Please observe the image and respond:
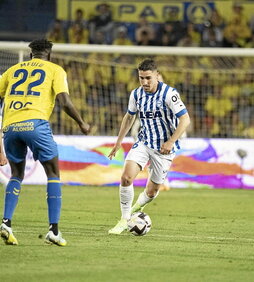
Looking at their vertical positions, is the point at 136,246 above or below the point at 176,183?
above

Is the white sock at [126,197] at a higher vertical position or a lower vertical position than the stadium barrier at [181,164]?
higher

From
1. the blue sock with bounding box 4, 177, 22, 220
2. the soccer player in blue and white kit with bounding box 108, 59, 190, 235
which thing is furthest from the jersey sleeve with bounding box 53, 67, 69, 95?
the soccer player in blue and white kit with bounding box 108, 59, 190, 235

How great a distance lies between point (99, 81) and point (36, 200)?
651 cm

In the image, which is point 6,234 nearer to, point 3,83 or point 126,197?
point 3,83

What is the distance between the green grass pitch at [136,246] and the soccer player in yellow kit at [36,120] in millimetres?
378

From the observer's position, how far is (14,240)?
27.6 ft

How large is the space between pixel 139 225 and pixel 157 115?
1.40m

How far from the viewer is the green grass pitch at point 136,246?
6.91m

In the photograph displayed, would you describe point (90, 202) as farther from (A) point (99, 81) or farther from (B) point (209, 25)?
(B) point (209, 25)

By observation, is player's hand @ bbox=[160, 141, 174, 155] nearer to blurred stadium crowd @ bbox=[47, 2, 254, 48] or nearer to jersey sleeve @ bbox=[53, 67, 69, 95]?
jersey sleeve @ bbox=[53, 67, 69, 95]

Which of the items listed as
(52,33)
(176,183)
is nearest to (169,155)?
(176,183)

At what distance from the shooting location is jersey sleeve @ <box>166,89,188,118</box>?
9.95 metres

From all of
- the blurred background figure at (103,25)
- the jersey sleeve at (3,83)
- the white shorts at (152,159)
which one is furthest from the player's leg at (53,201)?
the blurred background figure at (103,25)

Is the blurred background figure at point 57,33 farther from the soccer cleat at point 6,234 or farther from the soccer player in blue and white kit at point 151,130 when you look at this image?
the soccer cleat at point 6,234
